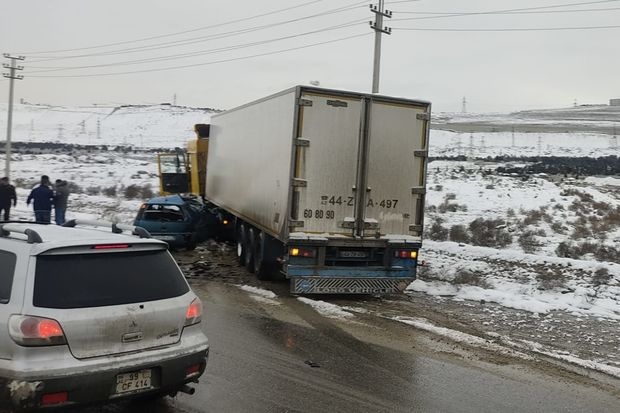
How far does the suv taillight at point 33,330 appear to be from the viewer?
3.88 metres

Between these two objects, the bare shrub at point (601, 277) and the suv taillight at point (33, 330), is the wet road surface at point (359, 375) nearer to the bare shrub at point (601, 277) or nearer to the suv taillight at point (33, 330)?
the suv taillight at point (33, 330)

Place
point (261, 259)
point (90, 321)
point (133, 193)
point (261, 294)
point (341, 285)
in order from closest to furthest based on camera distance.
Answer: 1. point (90, 321)
2. point (341, 285)
3. point (261, 294)
4. point (261, 259)
5. point (133, 193)

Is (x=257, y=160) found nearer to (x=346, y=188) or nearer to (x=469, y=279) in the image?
(x=346, y=188)

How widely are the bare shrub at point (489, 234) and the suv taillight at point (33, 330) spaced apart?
1450 cm

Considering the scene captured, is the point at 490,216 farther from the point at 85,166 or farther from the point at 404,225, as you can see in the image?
the point at 85,166

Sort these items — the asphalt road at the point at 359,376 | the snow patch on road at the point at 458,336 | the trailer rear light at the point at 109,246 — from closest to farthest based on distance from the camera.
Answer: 1. the trailer rear light at the point at 109,246
2. the asphalt road at the point at 359,376
3. the snow patch on road at the point at 458,336

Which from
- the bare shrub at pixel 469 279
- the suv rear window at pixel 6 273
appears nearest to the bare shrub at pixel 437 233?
the bare shrub at pixel 469 279

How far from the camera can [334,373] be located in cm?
623

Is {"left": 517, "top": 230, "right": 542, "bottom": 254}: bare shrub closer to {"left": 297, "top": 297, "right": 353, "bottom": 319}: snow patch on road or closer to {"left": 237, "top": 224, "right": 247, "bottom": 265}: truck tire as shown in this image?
{"left": 237, "top": 224, "right": 247, "bottom": 265}: truck tire

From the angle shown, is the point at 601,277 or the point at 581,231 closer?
the point at 601,277

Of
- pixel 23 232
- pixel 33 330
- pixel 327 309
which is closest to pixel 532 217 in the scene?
pixel 327 309

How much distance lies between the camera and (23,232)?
446 cm

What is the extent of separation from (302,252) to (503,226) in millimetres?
12122

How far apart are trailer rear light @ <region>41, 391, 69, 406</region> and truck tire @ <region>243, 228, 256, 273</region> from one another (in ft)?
27.3
